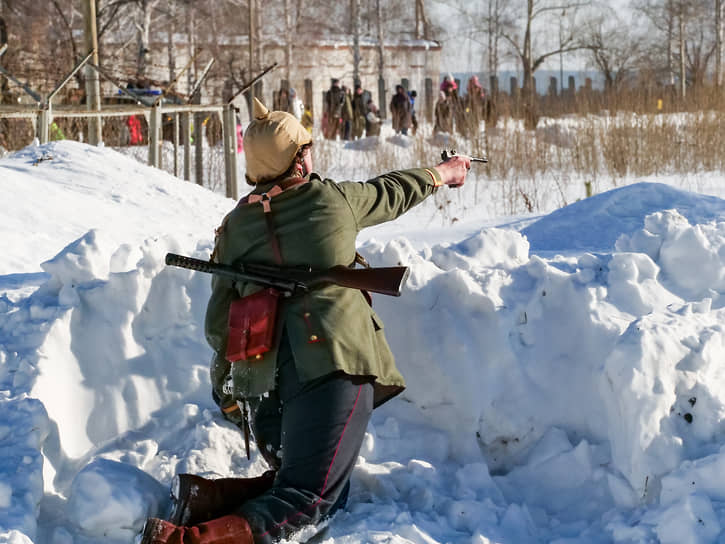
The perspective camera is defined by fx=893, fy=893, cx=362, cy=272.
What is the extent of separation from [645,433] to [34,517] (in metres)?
1.68

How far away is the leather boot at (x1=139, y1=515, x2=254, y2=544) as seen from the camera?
6.89ft

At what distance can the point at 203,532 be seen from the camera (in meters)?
2.14

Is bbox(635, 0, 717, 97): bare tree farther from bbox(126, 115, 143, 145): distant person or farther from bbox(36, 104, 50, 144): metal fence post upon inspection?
bbox(36, 104, 50, 144): metal fence post

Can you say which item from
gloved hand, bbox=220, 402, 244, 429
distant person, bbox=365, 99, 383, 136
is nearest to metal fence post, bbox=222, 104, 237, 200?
gloved hand, bbox=220, 402, 244, 429

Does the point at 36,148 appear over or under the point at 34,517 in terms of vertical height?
over

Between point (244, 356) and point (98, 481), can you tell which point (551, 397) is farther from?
point (98, 481)

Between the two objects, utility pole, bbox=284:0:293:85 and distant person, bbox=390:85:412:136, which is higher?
utility pole, bbox=284:0:293:85

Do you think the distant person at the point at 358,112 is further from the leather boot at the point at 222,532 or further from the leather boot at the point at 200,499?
the leather boot at the point at 222,532

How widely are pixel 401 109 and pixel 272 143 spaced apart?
56.5 feet

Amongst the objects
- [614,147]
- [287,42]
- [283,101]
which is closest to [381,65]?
[287,42]

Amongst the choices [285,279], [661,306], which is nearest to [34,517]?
[285,279]

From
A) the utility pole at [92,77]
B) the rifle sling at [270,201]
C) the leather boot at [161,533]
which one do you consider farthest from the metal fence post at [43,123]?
the leather boot at [161,533]

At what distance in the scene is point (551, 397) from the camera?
3.00m

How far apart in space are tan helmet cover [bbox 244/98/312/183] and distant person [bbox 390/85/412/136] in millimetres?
16782
